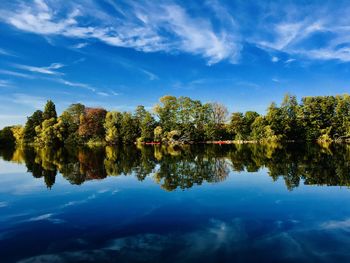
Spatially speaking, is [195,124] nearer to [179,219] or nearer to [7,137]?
[7,137]

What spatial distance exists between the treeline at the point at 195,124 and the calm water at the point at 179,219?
5770 centimetres

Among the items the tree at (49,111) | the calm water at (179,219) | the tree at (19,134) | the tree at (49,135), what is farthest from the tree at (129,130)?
the calm water at (179,219)

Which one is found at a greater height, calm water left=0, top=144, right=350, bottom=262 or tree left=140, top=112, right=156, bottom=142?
tree left=140, top=112, right=156, bottom=142

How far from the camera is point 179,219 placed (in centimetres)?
979

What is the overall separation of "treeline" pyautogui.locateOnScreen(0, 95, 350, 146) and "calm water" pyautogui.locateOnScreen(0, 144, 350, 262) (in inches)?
2272

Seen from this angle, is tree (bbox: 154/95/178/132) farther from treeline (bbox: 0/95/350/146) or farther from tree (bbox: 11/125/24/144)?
tree (bbox: 11/125/24/144)

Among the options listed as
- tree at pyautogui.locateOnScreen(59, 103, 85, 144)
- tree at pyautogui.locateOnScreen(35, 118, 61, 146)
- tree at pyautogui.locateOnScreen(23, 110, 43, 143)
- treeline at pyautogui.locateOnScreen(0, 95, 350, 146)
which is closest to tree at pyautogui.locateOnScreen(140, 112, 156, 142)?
treeline at pyautogui.locateOnScreen(0, 95, 350, 146)

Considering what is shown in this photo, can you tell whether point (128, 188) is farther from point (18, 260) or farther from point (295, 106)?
point (295, 106)

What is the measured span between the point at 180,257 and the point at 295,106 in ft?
259

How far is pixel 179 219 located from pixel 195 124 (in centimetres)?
7044

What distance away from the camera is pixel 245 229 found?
8656 mm

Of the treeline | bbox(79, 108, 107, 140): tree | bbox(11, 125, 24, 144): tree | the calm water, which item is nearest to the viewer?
the calm water

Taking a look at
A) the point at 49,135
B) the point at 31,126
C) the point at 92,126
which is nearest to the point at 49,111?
the point at 31,126

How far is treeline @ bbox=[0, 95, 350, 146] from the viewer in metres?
72.8
